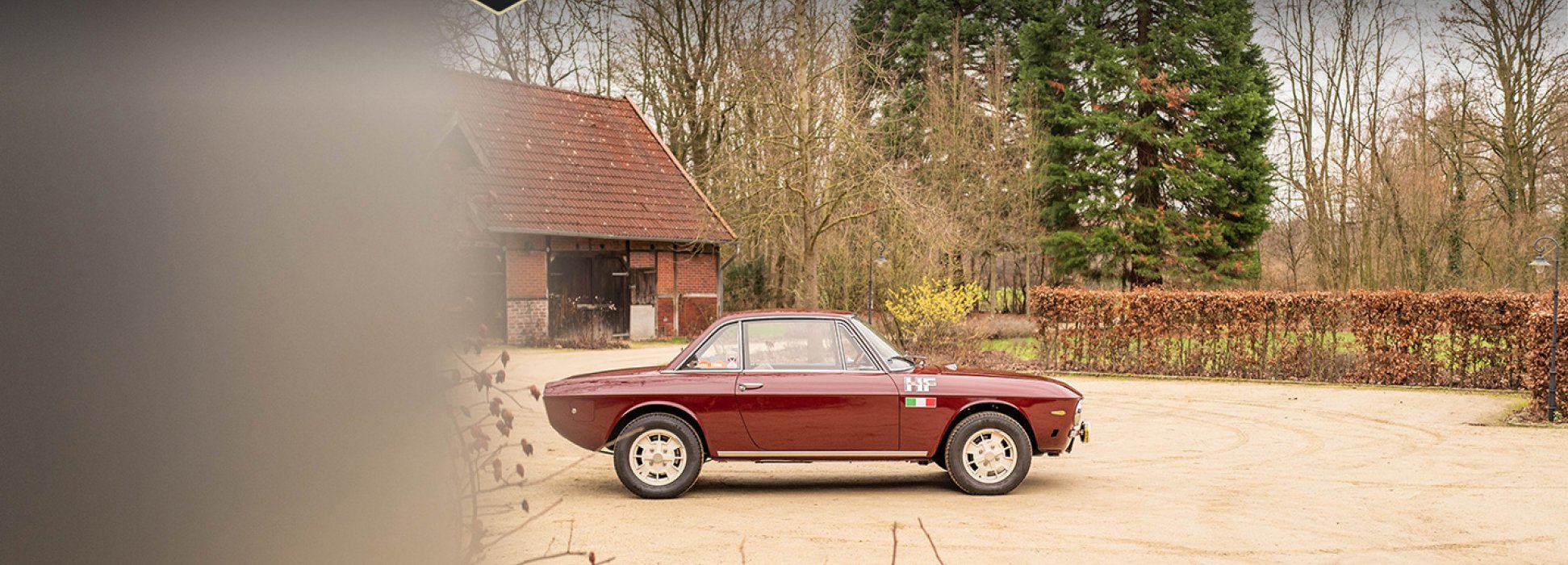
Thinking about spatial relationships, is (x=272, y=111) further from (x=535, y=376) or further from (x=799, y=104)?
(x=799, y=104)

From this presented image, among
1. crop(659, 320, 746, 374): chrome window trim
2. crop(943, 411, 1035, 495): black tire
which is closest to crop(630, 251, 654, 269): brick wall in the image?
crop(659, 320, 746, 374): chrome window trim

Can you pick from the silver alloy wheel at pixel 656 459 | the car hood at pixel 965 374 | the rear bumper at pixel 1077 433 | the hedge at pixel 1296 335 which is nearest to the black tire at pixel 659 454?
the silver alloy wheel at pixel 656 459

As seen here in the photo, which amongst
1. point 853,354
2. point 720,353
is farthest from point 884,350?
point 720,353

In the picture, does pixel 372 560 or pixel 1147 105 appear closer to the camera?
pixel 372 560

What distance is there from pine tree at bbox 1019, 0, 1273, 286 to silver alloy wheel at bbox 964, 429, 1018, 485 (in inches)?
1098

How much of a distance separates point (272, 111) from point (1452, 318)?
19.2m

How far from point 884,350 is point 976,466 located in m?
1.04

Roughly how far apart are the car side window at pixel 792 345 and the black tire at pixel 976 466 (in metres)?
0.98

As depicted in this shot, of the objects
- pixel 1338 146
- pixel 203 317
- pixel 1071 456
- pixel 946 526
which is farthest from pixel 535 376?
pixel 1338 146

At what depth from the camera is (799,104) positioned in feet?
65.3

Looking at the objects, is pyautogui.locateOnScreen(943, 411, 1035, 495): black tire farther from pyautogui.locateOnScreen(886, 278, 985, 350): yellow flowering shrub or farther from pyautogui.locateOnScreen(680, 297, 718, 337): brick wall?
pyautogui.locateOnScreen(680, 297, 718, 337): brick wall

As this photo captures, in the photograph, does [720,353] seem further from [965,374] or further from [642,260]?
[642,260]

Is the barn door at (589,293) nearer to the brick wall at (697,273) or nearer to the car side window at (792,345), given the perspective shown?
the brick wall at (697,273)

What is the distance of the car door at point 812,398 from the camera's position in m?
8.18
